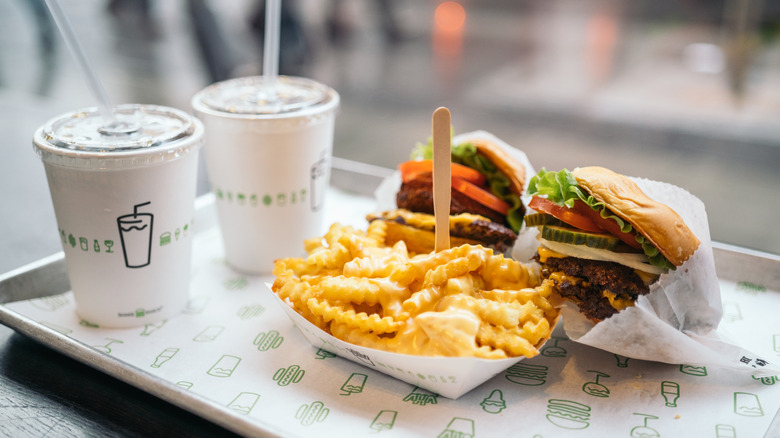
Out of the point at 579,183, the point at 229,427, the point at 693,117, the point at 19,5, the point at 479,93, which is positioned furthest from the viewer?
the point at 19,5

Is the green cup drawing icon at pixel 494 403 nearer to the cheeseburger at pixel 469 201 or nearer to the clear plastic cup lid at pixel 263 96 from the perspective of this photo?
the cheeseburger at pixel 469 201

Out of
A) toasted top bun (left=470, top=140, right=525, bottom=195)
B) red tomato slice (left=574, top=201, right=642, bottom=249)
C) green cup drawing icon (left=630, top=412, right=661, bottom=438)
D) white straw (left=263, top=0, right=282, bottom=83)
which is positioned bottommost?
green cup drawing icon (left=630, top=412, right=661, bottom=438)

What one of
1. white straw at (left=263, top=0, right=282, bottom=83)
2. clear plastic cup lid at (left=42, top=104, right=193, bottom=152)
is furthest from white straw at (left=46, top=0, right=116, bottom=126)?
white straw at (left=263, top=0, right=282, bottom=83)

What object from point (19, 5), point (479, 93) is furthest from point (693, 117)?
point (19, 5)

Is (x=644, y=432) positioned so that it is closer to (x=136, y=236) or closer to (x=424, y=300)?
(x=424, y=300)

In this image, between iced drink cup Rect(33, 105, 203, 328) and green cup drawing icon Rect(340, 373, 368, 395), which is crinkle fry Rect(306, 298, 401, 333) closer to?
green cup drawing icon Rect(340, 373, 368, 395)

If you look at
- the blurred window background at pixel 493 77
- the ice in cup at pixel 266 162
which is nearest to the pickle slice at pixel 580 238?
the ice in cup at pixel 266 162

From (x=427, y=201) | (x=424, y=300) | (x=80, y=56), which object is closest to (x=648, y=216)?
(x=424, y=300)

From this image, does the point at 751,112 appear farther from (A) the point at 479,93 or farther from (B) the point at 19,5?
(B) the point at 19,5
